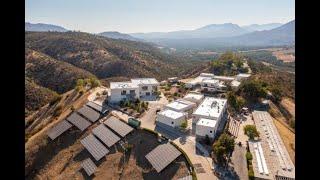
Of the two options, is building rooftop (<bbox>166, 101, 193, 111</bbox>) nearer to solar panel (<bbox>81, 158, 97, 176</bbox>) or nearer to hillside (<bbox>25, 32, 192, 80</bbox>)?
solar panel (<bbox>81, 158, 97, 176</bbox>)

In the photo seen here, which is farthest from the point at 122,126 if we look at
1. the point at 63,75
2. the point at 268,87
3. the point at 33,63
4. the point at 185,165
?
the point at 33,63

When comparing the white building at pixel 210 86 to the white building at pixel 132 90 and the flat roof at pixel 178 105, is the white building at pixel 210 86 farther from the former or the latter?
the flat roof at pixel 178 105

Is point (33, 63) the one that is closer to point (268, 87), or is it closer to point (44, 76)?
point (44, 76)

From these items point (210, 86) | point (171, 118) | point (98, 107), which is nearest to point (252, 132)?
point (171, 118)

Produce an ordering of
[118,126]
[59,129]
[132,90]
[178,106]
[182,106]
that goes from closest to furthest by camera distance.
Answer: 1. [118,126]
2. [59,129]
3. [178,106]
4. [182,106]
5. [132,90]

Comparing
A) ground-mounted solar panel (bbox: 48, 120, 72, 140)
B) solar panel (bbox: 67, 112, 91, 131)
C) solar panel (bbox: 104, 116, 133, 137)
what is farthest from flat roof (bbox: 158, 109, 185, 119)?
ground-mounted solar panel (bbox: 48, 120, 72, 140)

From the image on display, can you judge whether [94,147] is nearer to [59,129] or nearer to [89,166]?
[89,166]
